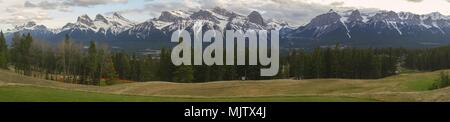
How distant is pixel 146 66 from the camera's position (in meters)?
142

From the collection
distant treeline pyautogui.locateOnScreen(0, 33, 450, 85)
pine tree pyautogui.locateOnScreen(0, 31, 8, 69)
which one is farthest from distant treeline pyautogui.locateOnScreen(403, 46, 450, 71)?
pine tree pyautogui.locateOnScreen(0, 31, 8, 69)

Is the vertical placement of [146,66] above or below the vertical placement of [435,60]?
below

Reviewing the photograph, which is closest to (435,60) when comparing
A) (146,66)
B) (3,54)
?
(146,66)

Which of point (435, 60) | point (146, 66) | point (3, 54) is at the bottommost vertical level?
point (146, 66)

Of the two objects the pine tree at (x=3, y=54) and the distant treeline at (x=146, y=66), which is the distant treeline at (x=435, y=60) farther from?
the pine tree at (x=3, y=54)

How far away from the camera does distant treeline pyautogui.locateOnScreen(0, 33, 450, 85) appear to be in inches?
5226

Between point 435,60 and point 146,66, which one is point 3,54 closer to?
point 146,66

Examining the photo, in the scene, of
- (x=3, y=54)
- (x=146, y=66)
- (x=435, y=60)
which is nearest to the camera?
(x=3, y=54)

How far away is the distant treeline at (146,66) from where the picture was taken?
13275cm
